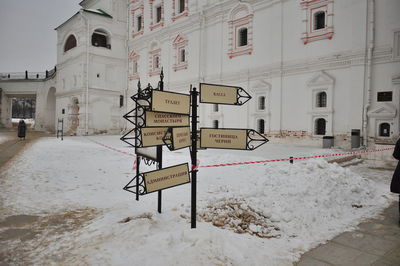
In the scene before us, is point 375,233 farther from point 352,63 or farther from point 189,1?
point 189,1

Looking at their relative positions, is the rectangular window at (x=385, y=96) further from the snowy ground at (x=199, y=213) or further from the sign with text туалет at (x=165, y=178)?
the sign with text туалет at (x=165, y=178)

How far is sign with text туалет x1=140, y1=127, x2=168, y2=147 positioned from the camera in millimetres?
3508

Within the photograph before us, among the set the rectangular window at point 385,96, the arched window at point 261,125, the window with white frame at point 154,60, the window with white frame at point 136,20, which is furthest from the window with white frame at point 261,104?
the window with white frame at point 136,20

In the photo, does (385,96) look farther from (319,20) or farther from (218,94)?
(218,94)

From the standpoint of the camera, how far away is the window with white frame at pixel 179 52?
2041 centimetres

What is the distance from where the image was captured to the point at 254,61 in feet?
52.8

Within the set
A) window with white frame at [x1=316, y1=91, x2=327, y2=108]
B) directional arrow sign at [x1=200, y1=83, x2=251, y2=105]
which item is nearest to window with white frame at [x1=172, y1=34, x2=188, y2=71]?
window with white frame at [x1=316, y1=91, x2=327, y2=108]

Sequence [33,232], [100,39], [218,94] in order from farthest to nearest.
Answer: [100,39] < [218,94] < [33,232]

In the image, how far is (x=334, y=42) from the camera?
12961 millimetres

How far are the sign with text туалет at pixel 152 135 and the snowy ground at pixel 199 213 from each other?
3.95ft

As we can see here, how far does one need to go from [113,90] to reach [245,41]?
1442 cm

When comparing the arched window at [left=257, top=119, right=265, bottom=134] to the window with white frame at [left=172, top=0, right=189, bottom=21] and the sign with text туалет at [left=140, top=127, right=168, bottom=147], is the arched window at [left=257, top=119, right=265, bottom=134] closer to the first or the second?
the window with white frame at [left=172, top=0, right=189, bottom=21]

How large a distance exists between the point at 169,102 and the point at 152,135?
54 centimetres

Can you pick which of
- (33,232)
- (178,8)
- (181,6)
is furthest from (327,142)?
(181,6)
